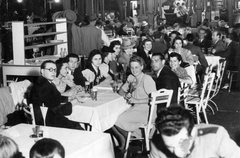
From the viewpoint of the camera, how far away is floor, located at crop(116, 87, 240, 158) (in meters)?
4.56

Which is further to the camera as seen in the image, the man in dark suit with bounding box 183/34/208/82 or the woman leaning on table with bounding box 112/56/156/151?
the man in dark suit with bounding box 183/34/208/82

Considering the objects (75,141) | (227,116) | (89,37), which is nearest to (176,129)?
(75,141)

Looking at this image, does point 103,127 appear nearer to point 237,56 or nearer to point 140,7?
point 237,56

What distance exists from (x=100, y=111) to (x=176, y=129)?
222 centimetres

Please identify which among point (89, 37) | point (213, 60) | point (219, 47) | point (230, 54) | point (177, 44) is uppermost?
point (89, 37)

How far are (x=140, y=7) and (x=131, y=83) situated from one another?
14.8 meters

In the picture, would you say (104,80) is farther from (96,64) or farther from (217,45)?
(217,45)

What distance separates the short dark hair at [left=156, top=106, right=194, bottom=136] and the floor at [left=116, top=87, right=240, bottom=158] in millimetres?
2298

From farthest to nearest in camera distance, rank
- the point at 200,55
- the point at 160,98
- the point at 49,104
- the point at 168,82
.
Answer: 1. the point at 200,55
2. the point at 168,82
3. the point at 160,98
4. the point at 49,104

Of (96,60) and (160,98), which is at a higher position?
(96,60)

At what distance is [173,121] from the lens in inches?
73.9

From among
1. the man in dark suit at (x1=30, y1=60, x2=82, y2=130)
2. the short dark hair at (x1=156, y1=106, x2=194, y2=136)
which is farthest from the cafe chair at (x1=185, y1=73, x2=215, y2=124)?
the short dark hair at (x1=156, y1=106, x2=194, y2=136)

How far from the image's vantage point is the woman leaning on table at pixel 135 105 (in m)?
4.30

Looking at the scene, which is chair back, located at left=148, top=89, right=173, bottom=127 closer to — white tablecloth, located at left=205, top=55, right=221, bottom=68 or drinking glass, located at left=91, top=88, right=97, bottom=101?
drinking glass, located at left=91, top=88, right=97, bottom=101
